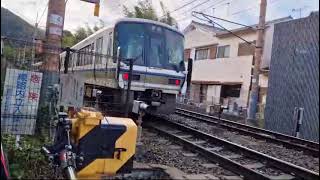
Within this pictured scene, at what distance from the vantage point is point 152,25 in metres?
12.8

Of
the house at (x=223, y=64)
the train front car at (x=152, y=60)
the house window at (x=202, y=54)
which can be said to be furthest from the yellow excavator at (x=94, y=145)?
the house window at (x=202, y=54)

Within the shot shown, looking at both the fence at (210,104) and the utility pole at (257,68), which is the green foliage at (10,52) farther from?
the utility pole at (257,68)

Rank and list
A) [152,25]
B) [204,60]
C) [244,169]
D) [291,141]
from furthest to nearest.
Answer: [204,60] < [152,25] < [291,141] < [244,169]

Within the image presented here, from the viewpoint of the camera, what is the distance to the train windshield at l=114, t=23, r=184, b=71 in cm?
1224

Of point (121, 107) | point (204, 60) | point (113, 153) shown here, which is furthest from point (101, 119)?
point (204, 60)

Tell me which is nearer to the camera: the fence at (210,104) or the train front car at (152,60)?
the train front car at (152,60)

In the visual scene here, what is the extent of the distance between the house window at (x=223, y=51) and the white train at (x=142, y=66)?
18207 mm

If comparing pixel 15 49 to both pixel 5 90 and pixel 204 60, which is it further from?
pixel 204 60

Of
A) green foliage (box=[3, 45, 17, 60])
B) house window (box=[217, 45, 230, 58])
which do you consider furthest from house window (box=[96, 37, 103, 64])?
house window (box=[217, 45, 230, 58])

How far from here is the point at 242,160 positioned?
840 centimetres

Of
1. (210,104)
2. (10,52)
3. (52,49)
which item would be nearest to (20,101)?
(10,52)

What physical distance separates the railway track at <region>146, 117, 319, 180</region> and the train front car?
1342 millimetres

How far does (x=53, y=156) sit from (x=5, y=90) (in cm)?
122

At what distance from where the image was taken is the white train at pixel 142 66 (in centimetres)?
1202
